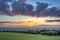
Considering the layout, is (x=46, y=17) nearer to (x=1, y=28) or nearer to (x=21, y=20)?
(x=21, y=20)

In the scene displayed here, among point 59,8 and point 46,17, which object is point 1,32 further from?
point 59,8

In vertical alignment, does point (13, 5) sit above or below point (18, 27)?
above

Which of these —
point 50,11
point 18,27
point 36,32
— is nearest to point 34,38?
point 36,32

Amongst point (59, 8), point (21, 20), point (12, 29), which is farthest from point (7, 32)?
point (59, 8)

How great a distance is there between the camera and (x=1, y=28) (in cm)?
396

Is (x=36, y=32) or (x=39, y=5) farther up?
(x=39, y=5)

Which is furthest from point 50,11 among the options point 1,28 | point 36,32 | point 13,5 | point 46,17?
point 1,28

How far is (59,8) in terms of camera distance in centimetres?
404

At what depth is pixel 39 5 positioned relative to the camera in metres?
4.04

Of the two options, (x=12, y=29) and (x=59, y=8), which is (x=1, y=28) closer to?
(x=12, y=29)

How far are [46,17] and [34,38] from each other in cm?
50

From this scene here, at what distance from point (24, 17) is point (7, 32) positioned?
18.0 inches

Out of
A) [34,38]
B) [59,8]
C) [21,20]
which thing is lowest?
Result: [34,38]

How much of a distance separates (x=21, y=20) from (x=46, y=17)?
0.52 meters
